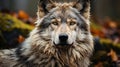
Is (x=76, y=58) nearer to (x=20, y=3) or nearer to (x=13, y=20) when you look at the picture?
(x=13, y=20)

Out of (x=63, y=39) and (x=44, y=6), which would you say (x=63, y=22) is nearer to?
(x=63, y=39)

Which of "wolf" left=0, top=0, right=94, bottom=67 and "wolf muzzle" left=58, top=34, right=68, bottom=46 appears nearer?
"wolf muzzle" left=58, top=34, right=68, bottom=46

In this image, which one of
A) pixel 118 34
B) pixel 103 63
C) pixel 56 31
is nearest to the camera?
pixel 56 31

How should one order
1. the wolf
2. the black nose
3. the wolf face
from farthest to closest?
the wolf
the wolf face
the black nose

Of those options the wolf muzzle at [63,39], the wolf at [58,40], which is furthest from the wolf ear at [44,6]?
the wolf muzzle at [63,39]

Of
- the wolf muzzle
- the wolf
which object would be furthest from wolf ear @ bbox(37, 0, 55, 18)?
the wolf muzzle

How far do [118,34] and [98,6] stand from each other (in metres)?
10.8

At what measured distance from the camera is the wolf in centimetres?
895

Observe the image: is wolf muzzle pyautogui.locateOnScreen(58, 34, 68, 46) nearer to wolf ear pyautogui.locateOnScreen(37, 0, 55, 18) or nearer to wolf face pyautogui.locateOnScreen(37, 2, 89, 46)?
wolf face pyautogui.locateOnScreen(37, 2, 89, 46)

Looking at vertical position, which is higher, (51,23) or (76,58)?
(51,23)

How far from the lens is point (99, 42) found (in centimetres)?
1153

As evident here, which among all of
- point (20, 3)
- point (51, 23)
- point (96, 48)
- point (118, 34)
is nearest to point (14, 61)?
point (51, 23)

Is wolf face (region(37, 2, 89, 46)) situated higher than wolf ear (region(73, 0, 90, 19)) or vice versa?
wolf ear (region(73, 0, 90, 19))

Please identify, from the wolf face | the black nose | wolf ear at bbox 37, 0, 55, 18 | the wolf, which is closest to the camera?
the black nose
